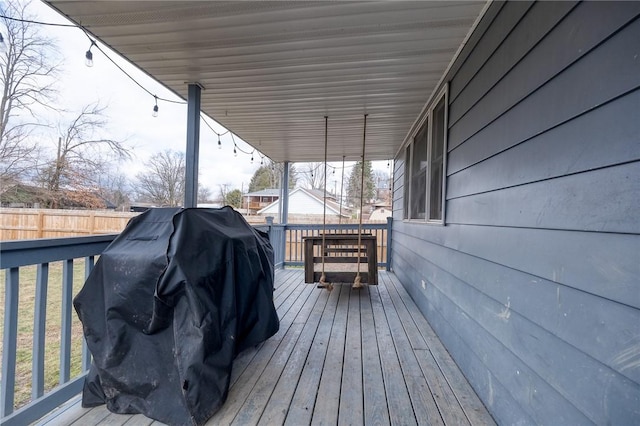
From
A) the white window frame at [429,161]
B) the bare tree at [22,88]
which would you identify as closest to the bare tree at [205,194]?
the bare tree at [22,88]

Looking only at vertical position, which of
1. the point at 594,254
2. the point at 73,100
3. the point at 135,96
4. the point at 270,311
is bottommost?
the point at 270,311

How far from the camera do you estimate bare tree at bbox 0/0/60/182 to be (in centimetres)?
674

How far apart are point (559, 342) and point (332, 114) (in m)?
3.14

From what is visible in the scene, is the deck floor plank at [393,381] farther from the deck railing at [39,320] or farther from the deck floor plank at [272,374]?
the deck railing at [39,320]

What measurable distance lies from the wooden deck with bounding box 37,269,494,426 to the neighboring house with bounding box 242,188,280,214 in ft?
59.4

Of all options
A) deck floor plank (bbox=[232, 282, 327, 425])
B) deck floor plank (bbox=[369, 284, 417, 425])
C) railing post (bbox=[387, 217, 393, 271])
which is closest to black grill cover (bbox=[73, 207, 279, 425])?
deck floor plank (bbox=[232, 282, 327, 425])

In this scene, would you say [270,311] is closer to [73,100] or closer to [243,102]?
[243,102]

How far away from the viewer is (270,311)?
2.21 metres

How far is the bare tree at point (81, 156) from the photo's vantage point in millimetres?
8516

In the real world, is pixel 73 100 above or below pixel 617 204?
above

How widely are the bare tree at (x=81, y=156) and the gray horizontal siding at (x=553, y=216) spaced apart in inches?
441

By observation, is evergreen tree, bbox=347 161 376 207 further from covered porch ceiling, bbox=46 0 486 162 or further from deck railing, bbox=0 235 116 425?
deck railing, bbox=0 235 116 425

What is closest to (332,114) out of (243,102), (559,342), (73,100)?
(243,102)

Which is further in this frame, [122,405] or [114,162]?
[114,162]
